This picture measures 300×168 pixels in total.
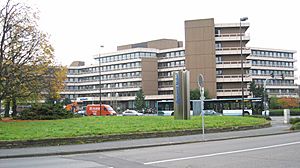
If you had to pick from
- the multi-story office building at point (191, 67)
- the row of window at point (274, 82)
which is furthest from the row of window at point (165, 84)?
the row of window at point (274, 82)

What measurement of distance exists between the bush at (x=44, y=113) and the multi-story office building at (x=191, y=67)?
53.1m

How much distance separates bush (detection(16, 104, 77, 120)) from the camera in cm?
3544

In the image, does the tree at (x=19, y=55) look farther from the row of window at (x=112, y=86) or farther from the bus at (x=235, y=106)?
the row of window at (x=112, y=86)

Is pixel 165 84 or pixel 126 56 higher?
pixel 126 56

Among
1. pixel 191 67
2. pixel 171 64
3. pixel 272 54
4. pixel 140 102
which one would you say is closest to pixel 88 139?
pixel 191 67

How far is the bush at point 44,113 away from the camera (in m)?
35.4

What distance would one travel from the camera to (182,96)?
29.3 m

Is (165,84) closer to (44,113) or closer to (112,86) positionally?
(112,86)

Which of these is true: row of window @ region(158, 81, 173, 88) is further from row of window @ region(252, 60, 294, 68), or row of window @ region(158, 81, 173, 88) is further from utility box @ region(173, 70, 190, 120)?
utility box @ region(173, 70, 190, 120)

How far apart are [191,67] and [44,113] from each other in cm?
5586

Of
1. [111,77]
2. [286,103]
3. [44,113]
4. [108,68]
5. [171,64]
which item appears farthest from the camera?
[108,68]

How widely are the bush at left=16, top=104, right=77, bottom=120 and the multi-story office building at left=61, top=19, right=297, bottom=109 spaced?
53113mm

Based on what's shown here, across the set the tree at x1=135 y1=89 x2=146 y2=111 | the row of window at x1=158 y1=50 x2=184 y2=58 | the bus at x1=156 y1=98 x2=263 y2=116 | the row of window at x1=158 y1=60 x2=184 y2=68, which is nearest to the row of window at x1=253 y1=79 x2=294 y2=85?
the row of window at x1=158 y1=60 x2=184 y2=68

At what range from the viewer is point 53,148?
16.2 m
